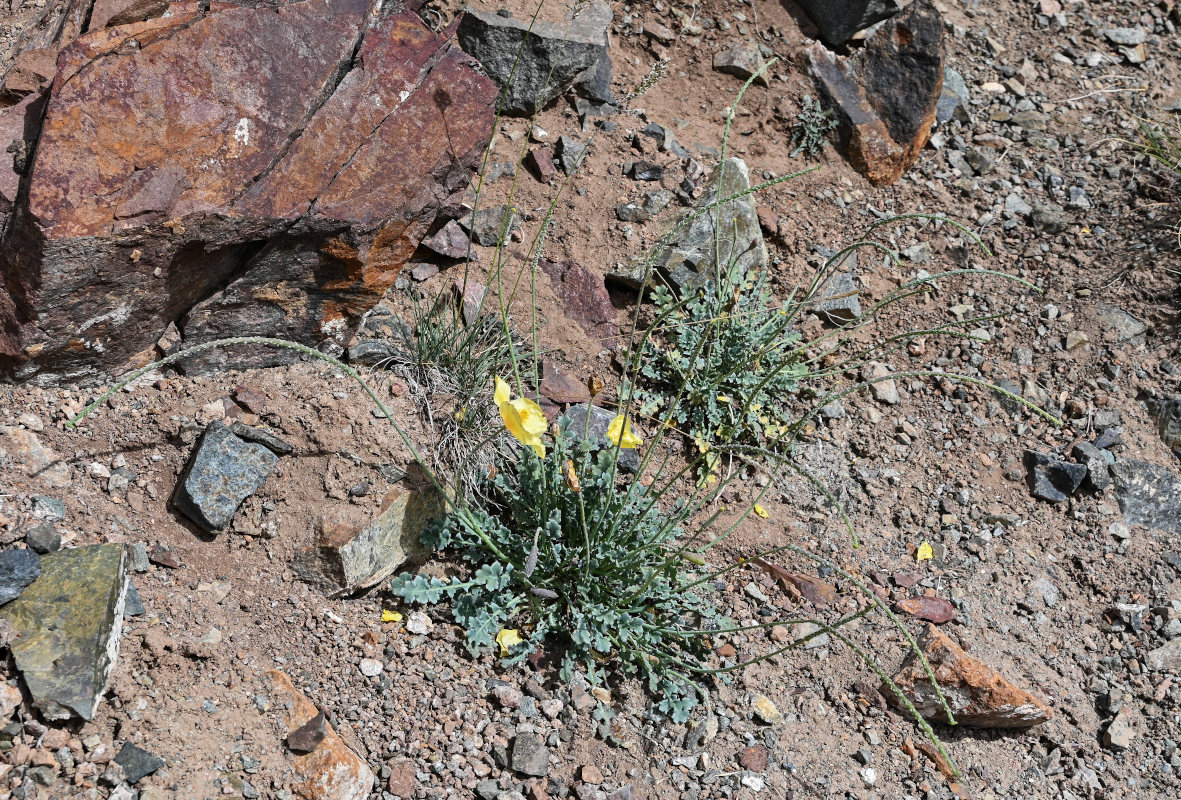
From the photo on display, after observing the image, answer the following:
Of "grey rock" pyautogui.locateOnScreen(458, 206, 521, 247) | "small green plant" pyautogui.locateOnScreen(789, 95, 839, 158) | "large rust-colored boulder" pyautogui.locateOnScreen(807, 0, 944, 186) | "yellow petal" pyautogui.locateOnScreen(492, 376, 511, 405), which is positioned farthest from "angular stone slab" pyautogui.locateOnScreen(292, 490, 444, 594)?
"large rust-colored boulder" pyautogui.locateOnScreen(807, 0, 944, 186)

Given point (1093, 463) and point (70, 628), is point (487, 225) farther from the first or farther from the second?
point (1093, 463)

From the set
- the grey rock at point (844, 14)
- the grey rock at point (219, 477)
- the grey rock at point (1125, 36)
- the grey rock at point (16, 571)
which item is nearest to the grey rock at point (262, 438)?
the grey rock at point (219, 477)

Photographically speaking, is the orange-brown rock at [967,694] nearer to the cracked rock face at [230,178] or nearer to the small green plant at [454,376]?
the small green plant at [454,376]

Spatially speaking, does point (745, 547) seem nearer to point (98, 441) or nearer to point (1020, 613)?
point (1020, 613)

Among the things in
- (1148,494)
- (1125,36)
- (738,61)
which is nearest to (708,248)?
(738,61)

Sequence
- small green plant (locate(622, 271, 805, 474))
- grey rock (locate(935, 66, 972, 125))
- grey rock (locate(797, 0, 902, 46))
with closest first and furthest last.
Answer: small green plant (locate(622, 271, 805, 474)) → grey rock (locate(797, 0, 902, 46)) → grey rock (locate(935, 66, 972, 125))

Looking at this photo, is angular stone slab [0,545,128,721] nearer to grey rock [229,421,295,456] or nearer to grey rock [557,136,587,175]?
grey rock [229,421,295,456]

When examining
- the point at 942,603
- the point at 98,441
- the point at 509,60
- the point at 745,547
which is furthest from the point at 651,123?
the point at 98,441
